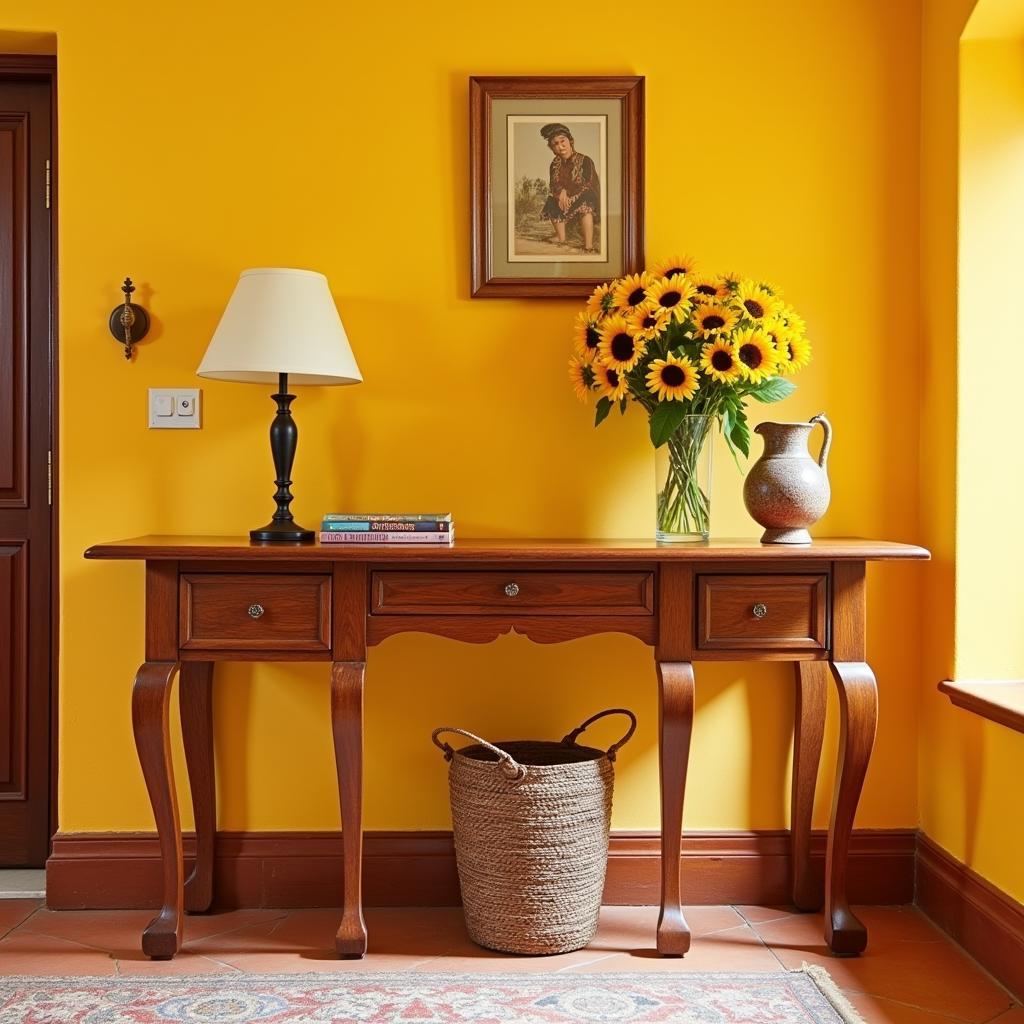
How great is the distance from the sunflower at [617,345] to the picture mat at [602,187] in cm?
28

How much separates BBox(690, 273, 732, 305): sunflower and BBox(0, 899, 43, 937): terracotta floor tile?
2024 mm

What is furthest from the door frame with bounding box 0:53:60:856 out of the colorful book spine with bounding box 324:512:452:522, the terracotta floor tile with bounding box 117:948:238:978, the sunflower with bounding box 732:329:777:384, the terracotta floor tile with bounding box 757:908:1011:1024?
the terracotta floor tile with bounding box 757:908:1011:1024

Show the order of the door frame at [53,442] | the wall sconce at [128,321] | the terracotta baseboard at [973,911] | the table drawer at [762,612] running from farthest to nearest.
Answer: the door frame at [53,442] < the wall sconce at [128,321] < the table drawer at [762,612] < the terracotta baseboard at [973,911]

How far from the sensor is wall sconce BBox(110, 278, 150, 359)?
257cm

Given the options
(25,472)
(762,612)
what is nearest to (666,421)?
(762,612)

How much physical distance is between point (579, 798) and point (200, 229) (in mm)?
1558

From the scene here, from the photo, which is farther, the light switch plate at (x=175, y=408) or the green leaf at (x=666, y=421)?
the light switch plate at (x=175, y=408)

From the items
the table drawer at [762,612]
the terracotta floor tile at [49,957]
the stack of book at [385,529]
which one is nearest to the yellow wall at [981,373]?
the table drawer at [762,612]

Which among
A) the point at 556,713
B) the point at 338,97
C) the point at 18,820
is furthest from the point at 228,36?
the point at 18,820

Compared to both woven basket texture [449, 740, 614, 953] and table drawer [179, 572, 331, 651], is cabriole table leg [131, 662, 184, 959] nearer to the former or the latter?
table drawer [179, 572, 331, 651]

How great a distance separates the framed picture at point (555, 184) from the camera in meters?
2.61

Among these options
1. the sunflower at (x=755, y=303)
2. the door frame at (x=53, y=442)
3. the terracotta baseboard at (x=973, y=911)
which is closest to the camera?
the terracotta baseboard at (x=973, y=911)

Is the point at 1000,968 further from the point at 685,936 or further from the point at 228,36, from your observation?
the point at 228,36

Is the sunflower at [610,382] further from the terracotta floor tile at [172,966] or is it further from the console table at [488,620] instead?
the terracotta floor tile at [172,966]
